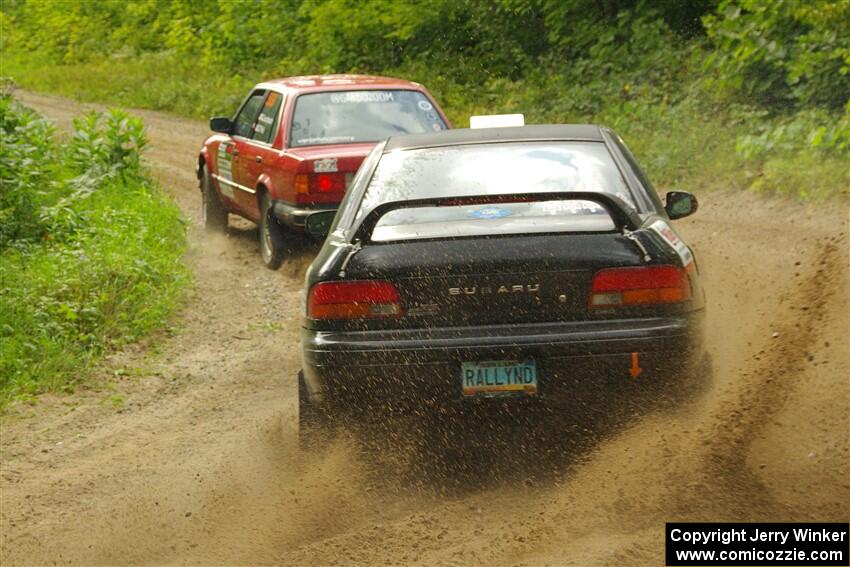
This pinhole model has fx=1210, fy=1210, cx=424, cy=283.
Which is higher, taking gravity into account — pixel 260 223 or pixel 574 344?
pixel 574 344

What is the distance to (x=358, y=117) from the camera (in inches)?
411

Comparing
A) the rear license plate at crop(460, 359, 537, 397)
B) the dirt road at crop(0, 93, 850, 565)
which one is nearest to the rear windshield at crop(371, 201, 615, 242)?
the rear license plate at crop(460, 359, 537, 397)

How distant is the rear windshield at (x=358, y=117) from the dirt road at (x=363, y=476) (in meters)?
2.69

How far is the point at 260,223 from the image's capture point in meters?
10.9

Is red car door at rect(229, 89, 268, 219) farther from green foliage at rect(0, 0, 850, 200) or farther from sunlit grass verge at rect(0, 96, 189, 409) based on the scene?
green foliage at rect(0, 0, 850, 200)

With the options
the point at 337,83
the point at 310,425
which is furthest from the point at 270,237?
the point at 310,425

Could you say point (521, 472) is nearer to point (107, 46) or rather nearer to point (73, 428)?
point (73, 428)

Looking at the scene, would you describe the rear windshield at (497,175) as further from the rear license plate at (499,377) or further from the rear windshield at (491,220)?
the rear license plate at (499,377)

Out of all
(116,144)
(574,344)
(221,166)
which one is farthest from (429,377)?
(116,144)

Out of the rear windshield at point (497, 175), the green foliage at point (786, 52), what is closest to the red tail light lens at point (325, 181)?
the rear windshield at point (497, 175)

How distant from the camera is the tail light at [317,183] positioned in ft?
32.1

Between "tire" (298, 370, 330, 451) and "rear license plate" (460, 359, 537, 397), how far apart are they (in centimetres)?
73

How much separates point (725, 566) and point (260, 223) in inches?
294

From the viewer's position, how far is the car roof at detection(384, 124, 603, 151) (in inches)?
241
